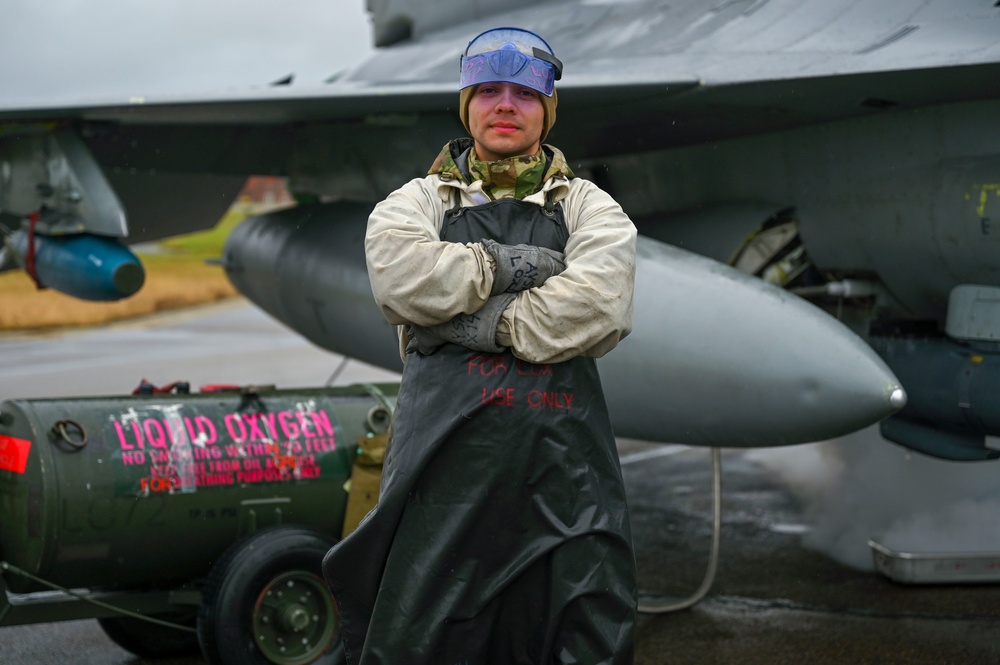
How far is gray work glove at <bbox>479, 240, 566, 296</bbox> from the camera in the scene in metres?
2.26

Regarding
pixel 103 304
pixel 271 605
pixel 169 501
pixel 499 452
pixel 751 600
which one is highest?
pixel 499 452

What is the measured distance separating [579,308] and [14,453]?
89.3 inches

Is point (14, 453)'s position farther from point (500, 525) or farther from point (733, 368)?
point (733, 368)

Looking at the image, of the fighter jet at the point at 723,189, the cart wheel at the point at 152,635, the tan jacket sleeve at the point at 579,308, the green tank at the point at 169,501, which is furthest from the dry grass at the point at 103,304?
the tan jacket sleeve at the point at 579,308

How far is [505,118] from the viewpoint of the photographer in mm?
2396

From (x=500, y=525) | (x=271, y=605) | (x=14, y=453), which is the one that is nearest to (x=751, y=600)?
(x=271, y=605)

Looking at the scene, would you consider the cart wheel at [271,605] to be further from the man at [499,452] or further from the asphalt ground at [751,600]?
the man at [499,452]

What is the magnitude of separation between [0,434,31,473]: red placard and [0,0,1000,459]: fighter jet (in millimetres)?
1896

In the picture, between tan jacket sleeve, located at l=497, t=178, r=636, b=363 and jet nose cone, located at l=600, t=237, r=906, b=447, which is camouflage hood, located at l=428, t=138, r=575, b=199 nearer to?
tan jacket sleeve, located at l=497, t=178, r=636, b=363

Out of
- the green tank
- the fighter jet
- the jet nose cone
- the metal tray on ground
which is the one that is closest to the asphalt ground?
the metal tray on ground

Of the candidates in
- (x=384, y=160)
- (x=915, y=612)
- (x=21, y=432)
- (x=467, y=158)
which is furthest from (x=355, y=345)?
(x=467, y=158)

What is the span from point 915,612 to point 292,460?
2.62m

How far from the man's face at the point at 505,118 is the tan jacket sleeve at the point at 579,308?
27 centimetres

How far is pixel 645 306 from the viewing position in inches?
169
